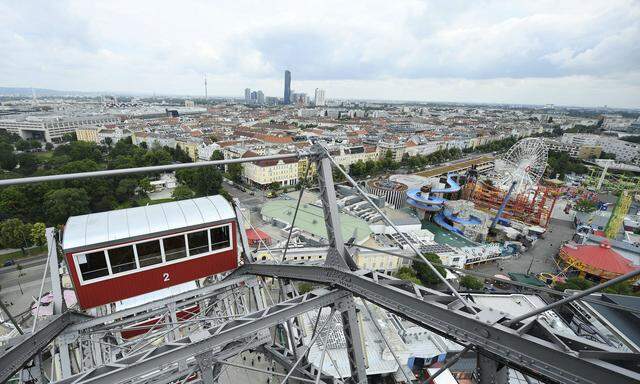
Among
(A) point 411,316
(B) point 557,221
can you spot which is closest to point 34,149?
(A) point 411,316

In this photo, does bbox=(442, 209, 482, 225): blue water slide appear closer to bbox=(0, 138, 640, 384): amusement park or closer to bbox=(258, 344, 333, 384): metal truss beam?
bbox=(0, 138, 640, 384): amusement park

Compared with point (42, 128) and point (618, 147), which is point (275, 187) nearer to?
point (42, 128)

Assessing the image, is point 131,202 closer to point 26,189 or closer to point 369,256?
point 26,189

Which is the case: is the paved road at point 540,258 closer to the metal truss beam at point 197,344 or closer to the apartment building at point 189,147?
the metal truss beam at point 197,344

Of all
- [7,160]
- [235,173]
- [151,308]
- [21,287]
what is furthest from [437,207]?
[7,160]

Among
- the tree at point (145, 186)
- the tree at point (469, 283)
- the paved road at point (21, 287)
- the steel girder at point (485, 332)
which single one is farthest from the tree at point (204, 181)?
the steel girder at point (485, 332)
